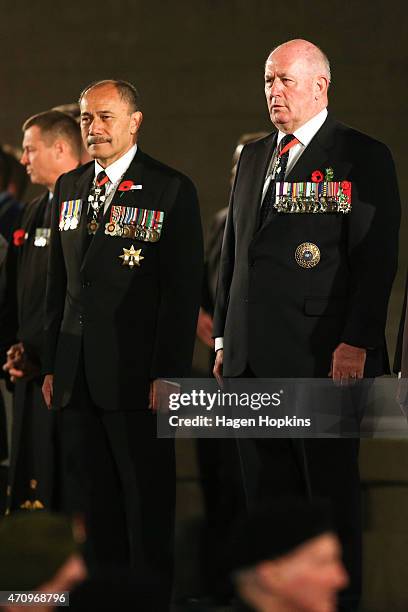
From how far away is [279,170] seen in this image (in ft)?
13.2

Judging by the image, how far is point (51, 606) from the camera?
11.9 feet

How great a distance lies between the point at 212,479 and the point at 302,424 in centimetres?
149

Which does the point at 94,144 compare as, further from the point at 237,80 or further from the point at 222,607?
the point at 222,607

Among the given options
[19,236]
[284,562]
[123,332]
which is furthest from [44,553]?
[19,236]

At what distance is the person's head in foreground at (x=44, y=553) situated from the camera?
3.12 meters

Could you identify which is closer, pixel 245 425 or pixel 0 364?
A: pixel 245 425

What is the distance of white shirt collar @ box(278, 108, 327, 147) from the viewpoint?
4.01 metres

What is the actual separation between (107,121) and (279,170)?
1.83 feet

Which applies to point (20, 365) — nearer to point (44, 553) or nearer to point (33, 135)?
point (33, 135)

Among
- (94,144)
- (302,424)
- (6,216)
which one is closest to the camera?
(302,424)

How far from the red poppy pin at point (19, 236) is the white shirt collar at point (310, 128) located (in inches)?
51.2

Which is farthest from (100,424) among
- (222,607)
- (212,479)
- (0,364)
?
(212,479)

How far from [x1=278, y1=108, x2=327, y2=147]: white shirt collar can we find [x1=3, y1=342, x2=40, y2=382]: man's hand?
1311 mm

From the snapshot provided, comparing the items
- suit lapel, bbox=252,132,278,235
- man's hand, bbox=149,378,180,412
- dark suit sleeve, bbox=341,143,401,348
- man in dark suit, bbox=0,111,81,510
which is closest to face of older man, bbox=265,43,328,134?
suit lapel, bbox=252,132,278,235
